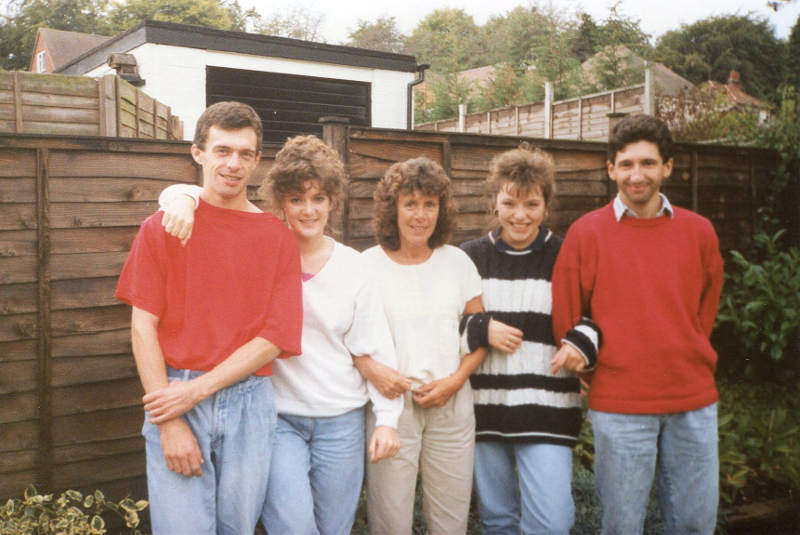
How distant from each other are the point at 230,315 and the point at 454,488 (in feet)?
3.46

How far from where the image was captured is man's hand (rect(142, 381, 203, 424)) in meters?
1.86

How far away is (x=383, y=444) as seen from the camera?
7.16 feet

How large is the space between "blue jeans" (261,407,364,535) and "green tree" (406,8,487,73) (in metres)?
14.1

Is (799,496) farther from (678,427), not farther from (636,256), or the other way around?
(636,256)

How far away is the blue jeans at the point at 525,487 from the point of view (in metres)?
2.37

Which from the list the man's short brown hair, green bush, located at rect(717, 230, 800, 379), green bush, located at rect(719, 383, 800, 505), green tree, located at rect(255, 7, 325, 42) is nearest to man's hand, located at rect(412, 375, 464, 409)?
the man's short brown hair

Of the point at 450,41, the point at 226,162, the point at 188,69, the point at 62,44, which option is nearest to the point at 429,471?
the point at 226,162

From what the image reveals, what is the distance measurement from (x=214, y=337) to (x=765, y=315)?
5.09 m

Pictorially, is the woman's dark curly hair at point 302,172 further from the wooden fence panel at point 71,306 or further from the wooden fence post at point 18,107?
the wooden fence post at point 18,107

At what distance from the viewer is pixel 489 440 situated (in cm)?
251

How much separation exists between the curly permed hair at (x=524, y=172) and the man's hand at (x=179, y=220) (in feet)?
3.90

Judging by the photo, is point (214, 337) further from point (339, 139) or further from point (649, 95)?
point (649, 95)

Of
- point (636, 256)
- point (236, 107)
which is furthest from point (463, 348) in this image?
point (236, 107)

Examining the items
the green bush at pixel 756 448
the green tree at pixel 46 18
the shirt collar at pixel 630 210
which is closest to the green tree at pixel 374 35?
the green bush at pixel 756 448
